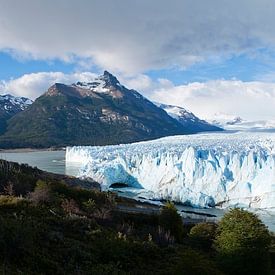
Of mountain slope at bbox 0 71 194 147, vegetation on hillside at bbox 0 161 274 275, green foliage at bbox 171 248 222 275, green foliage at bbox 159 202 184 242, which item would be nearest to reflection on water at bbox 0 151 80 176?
green foliage at bbox 159 202 184 242

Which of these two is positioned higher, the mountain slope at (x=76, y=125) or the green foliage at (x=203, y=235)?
the mountain slope at (x=76, y=125)

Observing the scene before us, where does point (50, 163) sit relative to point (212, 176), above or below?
above

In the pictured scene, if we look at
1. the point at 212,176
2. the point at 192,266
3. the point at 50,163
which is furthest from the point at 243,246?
the point at 50,163

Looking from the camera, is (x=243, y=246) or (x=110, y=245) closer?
(x=110, y=245)

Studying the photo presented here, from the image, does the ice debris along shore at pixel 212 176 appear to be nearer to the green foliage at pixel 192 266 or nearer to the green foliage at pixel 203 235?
the green foliage at pixel 203 235

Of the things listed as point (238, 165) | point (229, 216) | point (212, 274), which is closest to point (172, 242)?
point (229, 216)

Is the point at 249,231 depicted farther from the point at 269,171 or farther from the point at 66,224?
the point at 269,171

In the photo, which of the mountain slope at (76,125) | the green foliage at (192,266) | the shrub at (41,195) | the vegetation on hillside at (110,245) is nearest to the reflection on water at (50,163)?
the shrub at (41,195)

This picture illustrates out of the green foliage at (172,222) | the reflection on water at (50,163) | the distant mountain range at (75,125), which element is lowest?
the green foliage at (172,222)

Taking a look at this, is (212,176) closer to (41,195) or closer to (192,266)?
(41,195)
